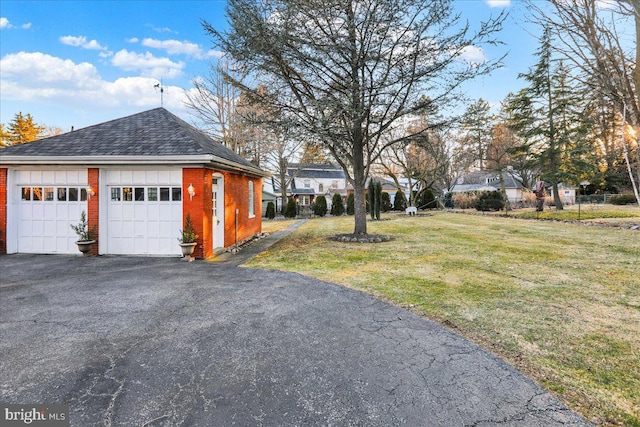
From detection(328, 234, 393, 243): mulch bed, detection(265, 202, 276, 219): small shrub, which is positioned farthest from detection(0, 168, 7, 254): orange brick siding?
detection(265, 202, 276, 219): small shrub

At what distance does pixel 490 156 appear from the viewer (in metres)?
31.6

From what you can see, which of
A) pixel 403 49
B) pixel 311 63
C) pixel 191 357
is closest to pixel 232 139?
pixel 311 63

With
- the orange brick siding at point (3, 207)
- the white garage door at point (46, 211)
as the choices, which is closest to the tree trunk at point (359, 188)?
the white garage door at point (46, 211)

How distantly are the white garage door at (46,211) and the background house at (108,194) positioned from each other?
2 cm

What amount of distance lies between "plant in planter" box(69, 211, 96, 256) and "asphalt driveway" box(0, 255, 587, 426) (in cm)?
369

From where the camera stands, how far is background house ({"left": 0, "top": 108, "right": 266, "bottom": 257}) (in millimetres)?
9070

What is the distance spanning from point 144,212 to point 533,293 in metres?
9.81

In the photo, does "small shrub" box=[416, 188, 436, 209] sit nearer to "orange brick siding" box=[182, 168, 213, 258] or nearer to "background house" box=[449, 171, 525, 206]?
"background house" box=[449, 171, 525, 206]

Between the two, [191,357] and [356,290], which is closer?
[191,357]

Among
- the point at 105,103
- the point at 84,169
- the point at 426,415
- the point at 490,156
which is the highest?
the point at 105,103

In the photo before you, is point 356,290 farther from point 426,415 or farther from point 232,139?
point 232,139

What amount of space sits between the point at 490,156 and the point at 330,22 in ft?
87.5

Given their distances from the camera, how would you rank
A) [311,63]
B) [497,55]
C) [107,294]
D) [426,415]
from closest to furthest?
[426,415] → [107,294] → [497,55] → [311,63]

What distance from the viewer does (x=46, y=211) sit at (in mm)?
9586
